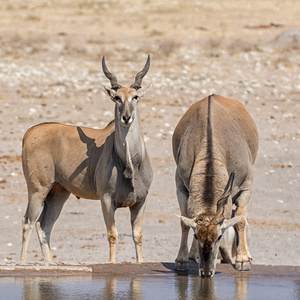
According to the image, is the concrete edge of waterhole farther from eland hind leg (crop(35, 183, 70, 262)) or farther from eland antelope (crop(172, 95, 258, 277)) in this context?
eland hind leg (crop(35, 183, 70, 262))

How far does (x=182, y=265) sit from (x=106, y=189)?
1.21 m

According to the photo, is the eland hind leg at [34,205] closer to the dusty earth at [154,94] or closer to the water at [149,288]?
the dusty earth at [154,94]

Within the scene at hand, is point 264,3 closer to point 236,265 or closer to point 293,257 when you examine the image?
point 293,257

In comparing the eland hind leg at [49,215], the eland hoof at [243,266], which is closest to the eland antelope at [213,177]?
the eland hoof at [243,266]

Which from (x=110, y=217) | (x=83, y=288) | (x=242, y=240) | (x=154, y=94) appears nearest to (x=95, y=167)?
(x=110, y=217)

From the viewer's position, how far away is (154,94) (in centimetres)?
1780

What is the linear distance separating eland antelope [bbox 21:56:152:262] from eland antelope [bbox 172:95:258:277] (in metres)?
0.55

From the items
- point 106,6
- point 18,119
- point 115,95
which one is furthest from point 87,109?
point 106,6

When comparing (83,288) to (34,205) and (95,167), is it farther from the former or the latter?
(34,205)

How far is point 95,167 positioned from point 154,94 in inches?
370

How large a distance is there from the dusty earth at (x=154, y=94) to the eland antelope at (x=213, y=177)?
200 cm

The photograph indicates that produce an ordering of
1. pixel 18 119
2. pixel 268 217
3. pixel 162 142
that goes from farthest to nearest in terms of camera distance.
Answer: pixel 18 119 < pixel 162 142 < pixel 268 217

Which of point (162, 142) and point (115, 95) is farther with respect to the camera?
point (162, 142)

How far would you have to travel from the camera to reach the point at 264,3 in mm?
40625
